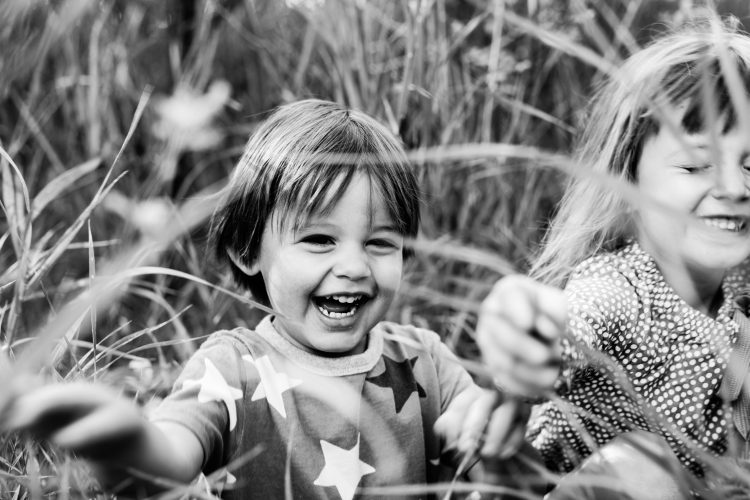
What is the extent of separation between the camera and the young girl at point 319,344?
46.3 inches

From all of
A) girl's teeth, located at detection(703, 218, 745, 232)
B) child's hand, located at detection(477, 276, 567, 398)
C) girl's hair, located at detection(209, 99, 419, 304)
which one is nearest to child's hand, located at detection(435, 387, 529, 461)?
child's hand, located at detection(477, 276, 567, 398)

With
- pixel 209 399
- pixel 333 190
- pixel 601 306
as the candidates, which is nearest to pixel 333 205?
pixel 333 190

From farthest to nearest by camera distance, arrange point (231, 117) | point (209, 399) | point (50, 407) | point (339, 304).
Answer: point (231, 117) < point (339, 304) < point (209, 399) < point (50, 407)

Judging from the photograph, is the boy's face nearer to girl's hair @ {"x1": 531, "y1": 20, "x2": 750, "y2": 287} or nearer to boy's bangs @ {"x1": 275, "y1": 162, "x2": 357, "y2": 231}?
boy's bangs @ {"x1": 275, "y1": 162, "x2": 357, "y2": 231}

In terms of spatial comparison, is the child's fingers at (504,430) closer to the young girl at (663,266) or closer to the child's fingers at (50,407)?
the young girl at (663,266)

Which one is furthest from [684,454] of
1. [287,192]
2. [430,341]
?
[287,192]

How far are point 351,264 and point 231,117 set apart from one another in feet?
4.16

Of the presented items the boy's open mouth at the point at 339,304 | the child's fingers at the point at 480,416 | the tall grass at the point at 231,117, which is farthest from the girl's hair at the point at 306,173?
the child's fingers at the point at 480,416

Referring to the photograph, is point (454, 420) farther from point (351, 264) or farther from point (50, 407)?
point (50, 407)

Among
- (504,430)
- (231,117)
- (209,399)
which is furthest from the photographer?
(231,117)

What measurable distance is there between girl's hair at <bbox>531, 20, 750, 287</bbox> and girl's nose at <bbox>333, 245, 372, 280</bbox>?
370 mm

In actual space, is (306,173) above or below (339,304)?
above

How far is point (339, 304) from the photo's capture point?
48.7 inches

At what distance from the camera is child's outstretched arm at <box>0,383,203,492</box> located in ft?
2.36
